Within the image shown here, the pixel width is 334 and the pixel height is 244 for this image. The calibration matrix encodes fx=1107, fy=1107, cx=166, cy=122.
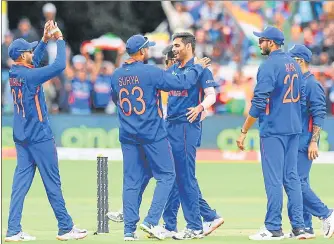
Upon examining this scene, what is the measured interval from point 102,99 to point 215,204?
11.0m

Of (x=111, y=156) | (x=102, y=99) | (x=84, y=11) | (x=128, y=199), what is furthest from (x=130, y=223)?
(x=84, y=11)

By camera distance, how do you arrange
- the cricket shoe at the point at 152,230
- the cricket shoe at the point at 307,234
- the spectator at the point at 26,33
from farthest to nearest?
the spectator at the point at 26,33 < the cricket shoe at the point at 307,234 < the cricket shoe at the point at 152,230

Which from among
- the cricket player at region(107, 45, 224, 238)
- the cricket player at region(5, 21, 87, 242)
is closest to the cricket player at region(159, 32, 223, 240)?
the cricket player at region(107, 45, 224, 238)

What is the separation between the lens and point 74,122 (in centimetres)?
2566

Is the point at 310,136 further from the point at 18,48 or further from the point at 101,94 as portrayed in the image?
the point at 101,94

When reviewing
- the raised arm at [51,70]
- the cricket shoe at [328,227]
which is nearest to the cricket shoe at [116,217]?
the raised arm at [51,70]

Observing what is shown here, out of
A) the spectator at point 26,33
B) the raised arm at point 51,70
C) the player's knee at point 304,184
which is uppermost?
the spectator at point 26,33

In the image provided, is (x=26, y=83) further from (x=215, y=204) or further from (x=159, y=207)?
(x=215, y=204)

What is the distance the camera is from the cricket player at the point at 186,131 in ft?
43.4

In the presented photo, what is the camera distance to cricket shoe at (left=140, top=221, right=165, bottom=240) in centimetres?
1269

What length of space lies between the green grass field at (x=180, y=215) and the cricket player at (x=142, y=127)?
1.50 feet

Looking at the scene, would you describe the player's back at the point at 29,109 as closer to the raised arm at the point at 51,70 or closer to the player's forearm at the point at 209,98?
the raised arm at the point at 51,70

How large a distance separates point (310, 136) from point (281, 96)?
83cm

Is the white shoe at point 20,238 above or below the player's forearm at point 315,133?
below
